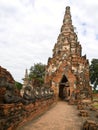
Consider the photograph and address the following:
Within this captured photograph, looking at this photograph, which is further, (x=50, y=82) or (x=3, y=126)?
(x=50, y=82)

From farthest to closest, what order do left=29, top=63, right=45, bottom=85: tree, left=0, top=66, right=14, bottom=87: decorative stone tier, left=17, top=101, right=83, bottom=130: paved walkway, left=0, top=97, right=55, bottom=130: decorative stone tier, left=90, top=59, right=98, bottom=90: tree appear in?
left=29, top=63, right=45, bottom=85: tree, left=90, top=59, right=98, bottom=90: tree, left=17, top=101, right=83, bottom=130: paved walkway, left=0, top=66, right=14, bottom=87: decorative stone tier, left=0, top=97, right=55, bottom=130: decorative stone tier

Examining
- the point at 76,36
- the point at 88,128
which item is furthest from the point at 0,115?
the point at 76,36

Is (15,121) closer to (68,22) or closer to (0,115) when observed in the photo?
(0,115)

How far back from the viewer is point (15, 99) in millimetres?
5789

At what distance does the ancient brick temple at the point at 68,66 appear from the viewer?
2128 centimetres

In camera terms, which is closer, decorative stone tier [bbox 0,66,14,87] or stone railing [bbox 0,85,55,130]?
stone railing [bbox 0,85,55,130]

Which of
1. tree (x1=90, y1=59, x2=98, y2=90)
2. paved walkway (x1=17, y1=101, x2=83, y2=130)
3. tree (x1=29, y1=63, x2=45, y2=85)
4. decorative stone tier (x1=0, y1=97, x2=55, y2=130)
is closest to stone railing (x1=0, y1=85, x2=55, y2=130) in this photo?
decorative stone tier (x1=0, y1=97, x2=55, y2=130)

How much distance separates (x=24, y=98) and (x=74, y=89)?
14.3 meters

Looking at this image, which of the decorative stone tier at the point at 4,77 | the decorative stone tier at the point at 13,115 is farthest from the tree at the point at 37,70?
the decorative stone tier at the point at 4,77

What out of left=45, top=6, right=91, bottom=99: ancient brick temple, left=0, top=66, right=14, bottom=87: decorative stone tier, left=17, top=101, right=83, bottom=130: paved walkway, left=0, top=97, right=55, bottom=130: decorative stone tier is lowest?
left=17, top=101, right=83, bottom=130: paved walkway

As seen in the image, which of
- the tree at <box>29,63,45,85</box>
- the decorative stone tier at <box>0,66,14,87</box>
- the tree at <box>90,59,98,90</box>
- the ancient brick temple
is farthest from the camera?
the tree at <box>29,63,45,85</box>

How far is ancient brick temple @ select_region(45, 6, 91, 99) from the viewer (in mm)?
21281

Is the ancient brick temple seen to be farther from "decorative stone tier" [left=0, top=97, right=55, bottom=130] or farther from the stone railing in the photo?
the stone railing

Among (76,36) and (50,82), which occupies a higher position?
(76,36)
